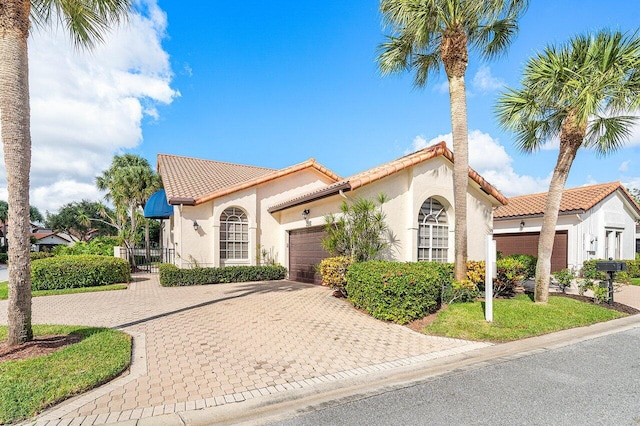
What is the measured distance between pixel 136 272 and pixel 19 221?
15.8 m

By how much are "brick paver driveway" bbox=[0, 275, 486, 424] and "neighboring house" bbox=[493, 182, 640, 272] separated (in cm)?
1465

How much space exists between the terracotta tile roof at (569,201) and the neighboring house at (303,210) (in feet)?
19.4

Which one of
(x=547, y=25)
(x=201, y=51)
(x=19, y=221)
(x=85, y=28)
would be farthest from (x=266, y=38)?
(x=19, y=221)

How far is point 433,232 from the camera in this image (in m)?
13.8

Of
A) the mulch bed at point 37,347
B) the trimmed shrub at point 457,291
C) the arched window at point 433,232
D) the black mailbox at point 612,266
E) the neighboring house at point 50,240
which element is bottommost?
the neighboring house at point 50,240

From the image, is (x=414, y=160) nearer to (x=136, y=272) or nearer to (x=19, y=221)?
(x=19, y=221)

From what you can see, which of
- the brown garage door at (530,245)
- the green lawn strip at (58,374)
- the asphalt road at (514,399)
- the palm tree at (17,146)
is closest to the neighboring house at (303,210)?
the brown garage door at (530,245)

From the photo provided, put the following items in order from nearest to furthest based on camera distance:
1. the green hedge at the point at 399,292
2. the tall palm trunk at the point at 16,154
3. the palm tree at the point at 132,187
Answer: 1. the tall palm trunk at the point at 16,154
2. the green hedge at the point at 399,292
3. the palm tree at the point at 132,187

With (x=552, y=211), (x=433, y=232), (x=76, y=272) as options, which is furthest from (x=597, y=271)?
(x=76, y=272)

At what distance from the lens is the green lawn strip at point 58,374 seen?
3967 millimetres

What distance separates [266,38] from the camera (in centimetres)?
1344

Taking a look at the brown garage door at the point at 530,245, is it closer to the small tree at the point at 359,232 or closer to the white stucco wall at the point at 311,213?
the white stucco wall at the point at 311,213

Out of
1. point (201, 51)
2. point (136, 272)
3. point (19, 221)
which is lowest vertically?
point (136, 272)

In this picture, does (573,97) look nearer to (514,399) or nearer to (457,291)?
(457,291)
